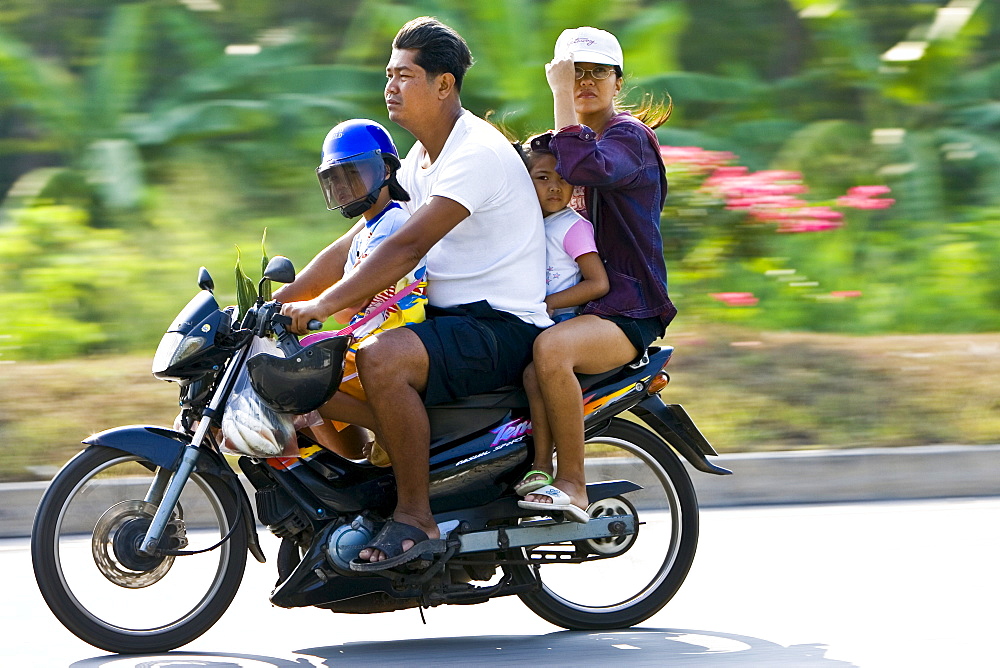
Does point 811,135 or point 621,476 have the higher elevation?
point 811,135

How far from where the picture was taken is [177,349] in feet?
12.8

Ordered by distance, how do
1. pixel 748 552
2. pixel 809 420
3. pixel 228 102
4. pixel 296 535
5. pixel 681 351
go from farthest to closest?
pixel 228 102, pixel 681 351, pixel 809 420, pixel 748 552, pixel 296 535

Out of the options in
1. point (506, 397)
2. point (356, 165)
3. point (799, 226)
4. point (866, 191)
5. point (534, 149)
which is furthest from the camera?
point (866, 191)

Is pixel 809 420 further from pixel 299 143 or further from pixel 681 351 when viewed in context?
pixel 299 143

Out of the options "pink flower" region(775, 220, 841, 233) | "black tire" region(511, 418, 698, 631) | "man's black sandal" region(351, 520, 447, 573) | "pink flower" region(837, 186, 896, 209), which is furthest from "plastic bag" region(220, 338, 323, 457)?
"pink flower" region(837, 186, 896, 209)

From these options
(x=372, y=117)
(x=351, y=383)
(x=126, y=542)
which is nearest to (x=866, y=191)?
(x=372, y=117)

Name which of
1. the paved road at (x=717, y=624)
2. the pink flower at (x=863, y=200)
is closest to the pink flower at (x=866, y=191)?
the pink flower at (x=863, y=200)

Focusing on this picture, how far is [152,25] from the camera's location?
1012 cm

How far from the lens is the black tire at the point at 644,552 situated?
450cm

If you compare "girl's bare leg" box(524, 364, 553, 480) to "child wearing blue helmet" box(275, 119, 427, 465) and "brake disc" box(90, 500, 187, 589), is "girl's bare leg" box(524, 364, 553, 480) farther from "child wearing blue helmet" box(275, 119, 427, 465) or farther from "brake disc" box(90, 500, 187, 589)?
"brake disc" box(90, 500, 187, 589)

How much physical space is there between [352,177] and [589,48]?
0.86 meters

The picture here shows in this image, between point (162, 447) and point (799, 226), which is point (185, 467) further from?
point (799, 226)

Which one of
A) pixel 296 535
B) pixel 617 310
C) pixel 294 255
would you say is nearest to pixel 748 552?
pixel 617 310

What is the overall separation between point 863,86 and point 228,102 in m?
4.68
